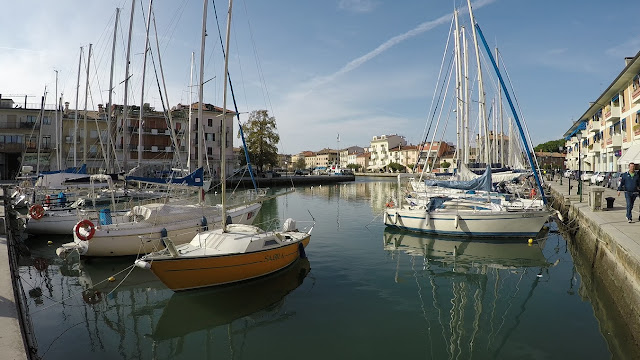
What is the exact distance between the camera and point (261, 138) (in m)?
69.1

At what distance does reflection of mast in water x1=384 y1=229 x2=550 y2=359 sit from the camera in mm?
8516

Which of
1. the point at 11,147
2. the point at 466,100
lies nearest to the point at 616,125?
the point at 466,100

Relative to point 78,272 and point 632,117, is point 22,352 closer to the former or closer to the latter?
point 78,272

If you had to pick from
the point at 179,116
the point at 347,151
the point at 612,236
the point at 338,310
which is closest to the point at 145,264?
the point at 338,310

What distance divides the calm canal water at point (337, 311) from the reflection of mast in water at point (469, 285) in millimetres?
47

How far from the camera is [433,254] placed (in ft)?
53.7

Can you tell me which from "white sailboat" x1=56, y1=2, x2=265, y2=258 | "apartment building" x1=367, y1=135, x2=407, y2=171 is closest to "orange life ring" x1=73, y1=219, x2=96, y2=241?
"white sailboat" x1=56, y1=2, x2=265, y2=258

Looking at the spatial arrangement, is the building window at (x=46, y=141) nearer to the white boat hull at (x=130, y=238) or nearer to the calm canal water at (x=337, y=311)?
the calm canal water at (x=337, y=311)

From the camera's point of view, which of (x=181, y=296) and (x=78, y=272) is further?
(x=78, y=272)

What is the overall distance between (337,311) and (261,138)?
61120mm

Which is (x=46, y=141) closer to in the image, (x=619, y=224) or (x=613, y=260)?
(x=619, y=224)

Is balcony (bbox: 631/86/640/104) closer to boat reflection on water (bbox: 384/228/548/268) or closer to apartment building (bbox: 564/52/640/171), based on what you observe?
apartment building (bbox: 564/52/640/171)

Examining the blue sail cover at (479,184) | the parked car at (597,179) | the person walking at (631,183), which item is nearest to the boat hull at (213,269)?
the person walking at (631,183)

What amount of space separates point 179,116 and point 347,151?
123 meters
